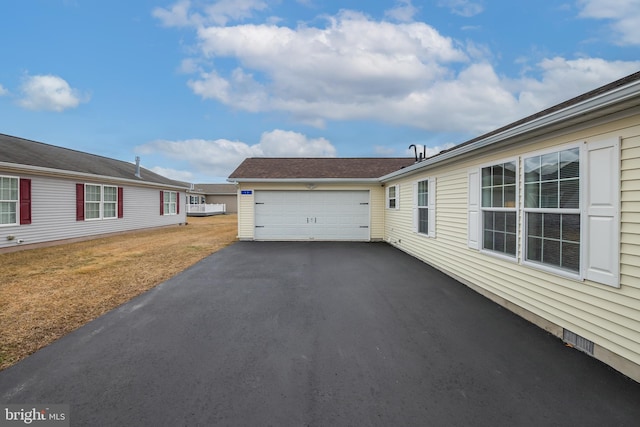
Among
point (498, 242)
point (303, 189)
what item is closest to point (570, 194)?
point (498, 242)

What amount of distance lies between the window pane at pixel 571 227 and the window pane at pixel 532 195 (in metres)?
0.49

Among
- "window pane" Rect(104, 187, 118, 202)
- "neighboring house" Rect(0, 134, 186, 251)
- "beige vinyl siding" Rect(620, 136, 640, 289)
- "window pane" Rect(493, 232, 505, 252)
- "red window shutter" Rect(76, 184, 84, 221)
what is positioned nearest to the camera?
"beige vinyl siding" Rect(620, 136, 640, 289)

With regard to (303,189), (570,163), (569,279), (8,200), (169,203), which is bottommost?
(569,279)

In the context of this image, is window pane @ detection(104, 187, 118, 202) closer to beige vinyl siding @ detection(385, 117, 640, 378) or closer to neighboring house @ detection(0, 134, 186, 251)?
neighboring house @ detection(0, 134, 186, 251)

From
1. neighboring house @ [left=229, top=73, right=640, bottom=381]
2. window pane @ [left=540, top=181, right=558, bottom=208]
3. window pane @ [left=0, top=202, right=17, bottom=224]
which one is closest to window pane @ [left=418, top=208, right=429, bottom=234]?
neighboring house @ [left=229, top=73, right=640, bottom=381]

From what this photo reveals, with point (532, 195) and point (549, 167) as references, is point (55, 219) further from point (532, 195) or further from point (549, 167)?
point (549, 167)

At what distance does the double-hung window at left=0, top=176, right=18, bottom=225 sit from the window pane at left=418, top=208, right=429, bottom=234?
12.8 m

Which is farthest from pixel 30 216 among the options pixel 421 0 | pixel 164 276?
pixel 421 0

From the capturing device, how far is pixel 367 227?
38.3ft

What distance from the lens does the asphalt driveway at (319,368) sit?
6.73 ft

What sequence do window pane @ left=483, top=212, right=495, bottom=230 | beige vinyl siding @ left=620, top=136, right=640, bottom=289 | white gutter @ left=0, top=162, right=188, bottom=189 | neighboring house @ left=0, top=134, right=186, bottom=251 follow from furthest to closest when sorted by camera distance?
neighboring house @ left=0, top=134, right=186, bottom=251 < white gutter @ left=0, top=162, right=188, bottom=189 < window pane @ left=483, top=212, right=495, bottom=230 < beige vinyl siding @ left=620, top=136, right=640, bottom=289

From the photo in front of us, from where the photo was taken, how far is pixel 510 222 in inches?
169

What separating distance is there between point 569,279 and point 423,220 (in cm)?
469

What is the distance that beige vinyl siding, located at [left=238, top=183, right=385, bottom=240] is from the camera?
38.0 ft
